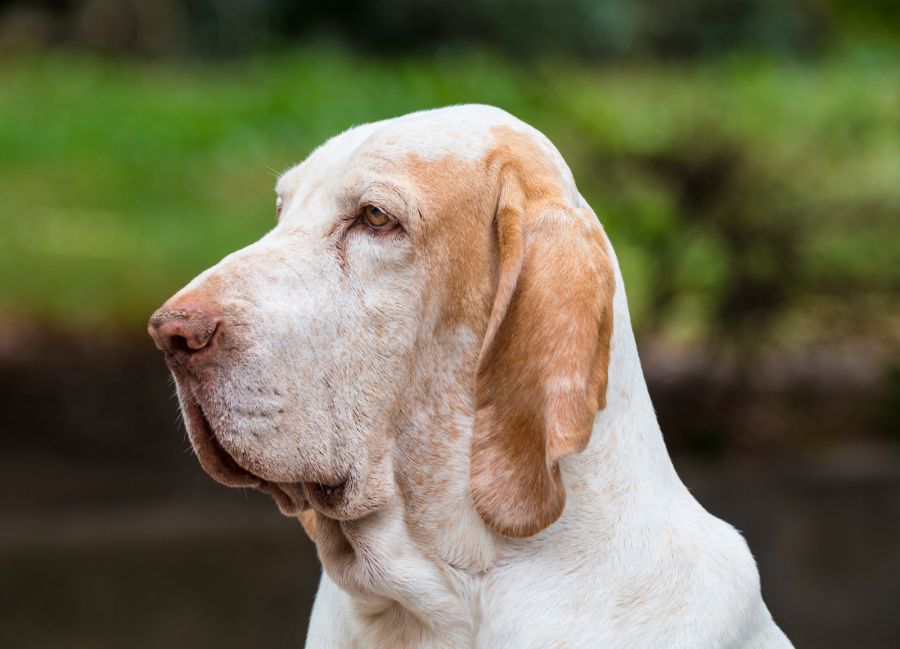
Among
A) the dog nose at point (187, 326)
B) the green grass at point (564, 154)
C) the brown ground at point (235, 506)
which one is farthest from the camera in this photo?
the green grass at point (564, 154)

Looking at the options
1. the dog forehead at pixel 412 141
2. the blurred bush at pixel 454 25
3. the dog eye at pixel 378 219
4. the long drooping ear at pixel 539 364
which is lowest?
the long drooping ear at pixel 539 364

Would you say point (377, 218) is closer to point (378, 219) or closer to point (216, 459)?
point (378, 219)

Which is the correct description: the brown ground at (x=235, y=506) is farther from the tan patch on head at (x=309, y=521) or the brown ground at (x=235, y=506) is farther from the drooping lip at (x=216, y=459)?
the drooping lip at (x=216, y=459)

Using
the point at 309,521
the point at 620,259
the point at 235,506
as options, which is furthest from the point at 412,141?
the point at 620,259

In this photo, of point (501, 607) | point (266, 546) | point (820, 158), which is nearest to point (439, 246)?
point (501, 607)

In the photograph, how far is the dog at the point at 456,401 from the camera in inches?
92.4

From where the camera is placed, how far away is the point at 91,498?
21.6 ft

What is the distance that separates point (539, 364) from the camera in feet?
7.73

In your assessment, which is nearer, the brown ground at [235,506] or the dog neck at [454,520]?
the dog neck at [454,520]

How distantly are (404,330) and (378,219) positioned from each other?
22cm

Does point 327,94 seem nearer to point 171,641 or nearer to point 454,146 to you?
point 171,641

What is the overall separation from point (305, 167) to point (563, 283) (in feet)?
2.13

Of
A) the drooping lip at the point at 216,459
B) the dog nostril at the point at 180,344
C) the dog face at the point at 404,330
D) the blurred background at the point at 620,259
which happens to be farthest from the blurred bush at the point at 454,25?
the dog nostril at the point at 180,344

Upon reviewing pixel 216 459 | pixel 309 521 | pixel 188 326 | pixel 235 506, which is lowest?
pixel 235 506
